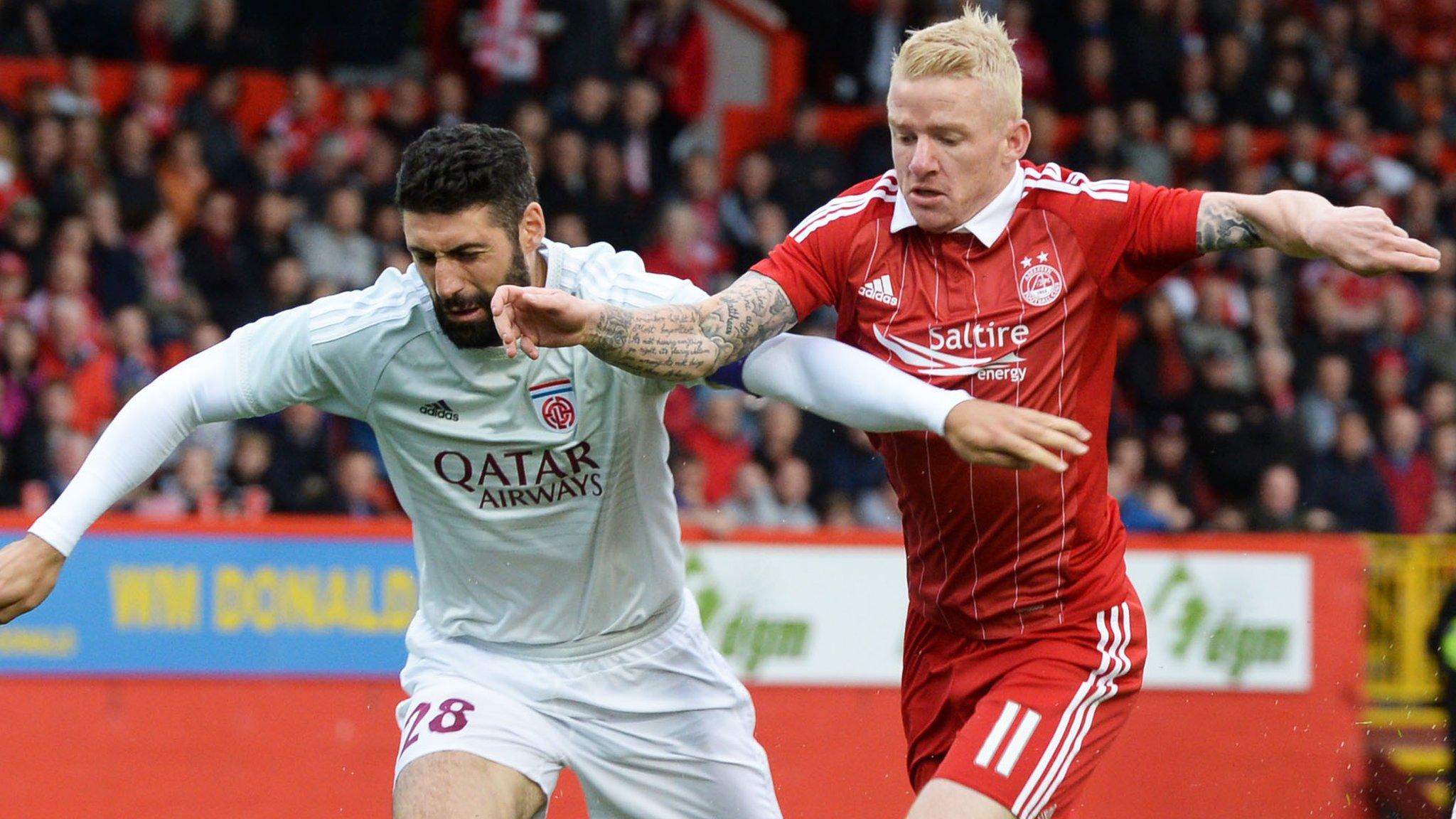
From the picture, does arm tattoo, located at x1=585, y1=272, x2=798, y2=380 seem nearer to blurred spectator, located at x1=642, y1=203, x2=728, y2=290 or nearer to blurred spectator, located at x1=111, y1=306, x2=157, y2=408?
blurred spectator, located at x1=111, y1=306, x2=157, y2=408

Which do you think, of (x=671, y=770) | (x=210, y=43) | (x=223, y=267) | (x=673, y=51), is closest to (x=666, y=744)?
(x=671, y=770)

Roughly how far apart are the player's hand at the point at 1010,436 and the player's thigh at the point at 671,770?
1300 mm

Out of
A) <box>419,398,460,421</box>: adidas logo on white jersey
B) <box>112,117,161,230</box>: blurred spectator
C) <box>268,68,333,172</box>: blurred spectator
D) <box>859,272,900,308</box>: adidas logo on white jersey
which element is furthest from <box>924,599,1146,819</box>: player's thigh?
<box>268,68,333,172</box>: blurred spectator

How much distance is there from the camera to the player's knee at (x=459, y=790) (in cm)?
468

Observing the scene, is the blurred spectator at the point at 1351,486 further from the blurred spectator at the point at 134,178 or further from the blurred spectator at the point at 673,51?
the blurred spectator at the point at 134,178

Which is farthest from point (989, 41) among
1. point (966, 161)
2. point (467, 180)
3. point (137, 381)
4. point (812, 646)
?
point (137, 381)

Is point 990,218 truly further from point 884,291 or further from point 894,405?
point 894,405

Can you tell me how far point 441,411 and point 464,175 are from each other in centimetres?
65

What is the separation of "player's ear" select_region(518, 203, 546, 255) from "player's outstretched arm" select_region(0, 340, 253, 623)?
0.82 metres

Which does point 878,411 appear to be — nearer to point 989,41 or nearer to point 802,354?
point 802,354

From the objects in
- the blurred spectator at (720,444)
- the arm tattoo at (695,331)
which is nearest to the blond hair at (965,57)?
the arm tattoo at (695,331)

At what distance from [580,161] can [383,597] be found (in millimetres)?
4396

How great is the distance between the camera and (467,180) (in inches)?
185

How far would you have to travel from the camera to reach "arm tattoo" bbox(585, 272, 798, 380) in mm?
4531
